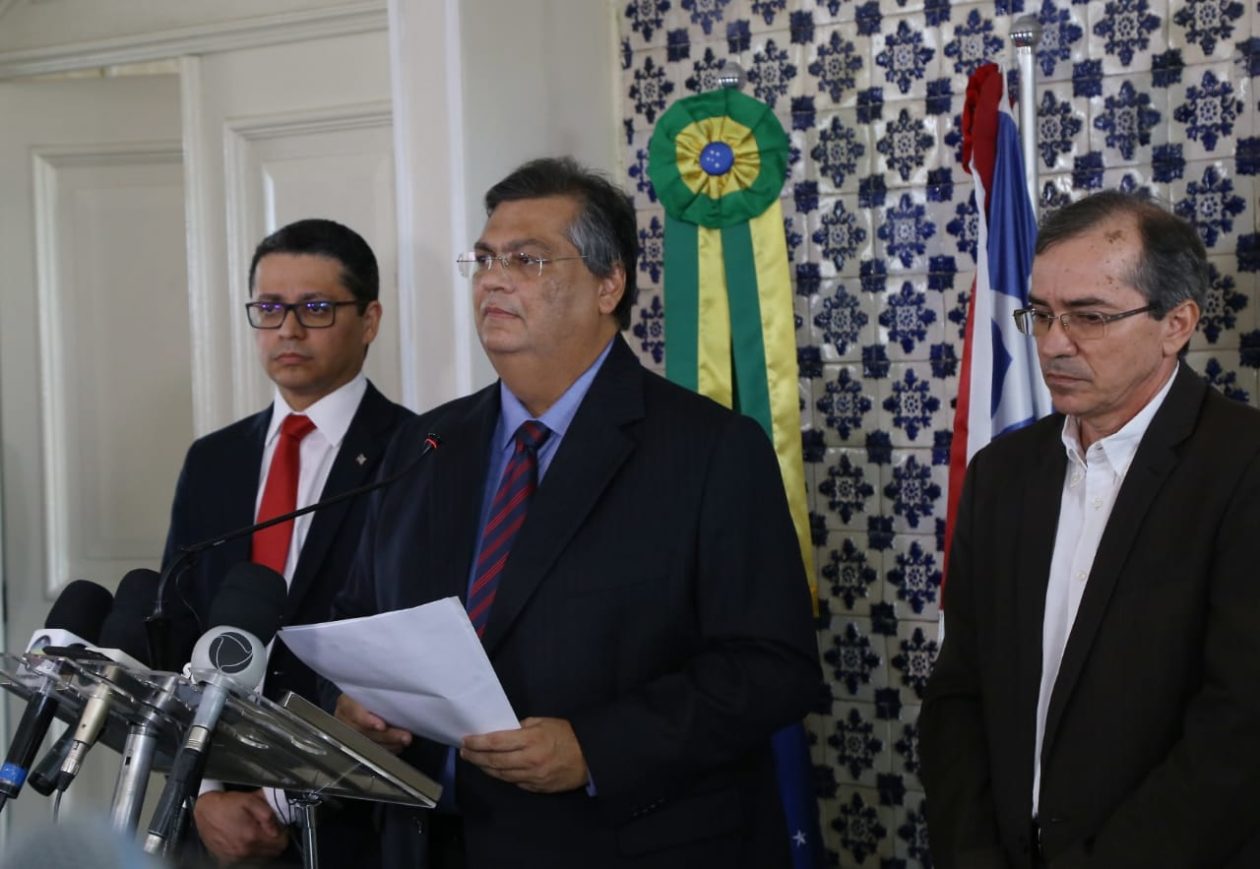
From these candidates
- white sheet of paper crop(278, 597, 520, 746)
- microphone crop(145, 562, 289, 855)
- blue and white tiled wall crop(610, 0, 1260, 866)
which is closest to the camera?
microphone crop(145, 562, 289, 855)

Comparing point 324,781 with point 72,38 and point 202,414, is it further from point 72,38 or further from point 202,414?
point 72,38

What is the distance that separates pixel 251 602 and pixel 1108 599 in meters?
1.09

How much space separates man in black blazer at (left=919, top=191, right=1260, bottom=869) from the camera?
71.1 inches

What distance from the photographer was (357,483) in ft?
8.45

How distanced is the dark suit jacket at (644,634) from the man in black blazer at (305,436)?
0.42 metres

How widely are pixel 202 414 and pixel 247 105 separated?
798mm

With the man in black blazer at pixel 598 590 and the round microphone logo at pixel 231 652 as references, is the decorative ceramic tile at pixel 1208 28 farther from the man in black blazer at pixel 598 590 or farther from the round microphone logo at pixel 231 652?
the round microphone logo at pixel 231 652

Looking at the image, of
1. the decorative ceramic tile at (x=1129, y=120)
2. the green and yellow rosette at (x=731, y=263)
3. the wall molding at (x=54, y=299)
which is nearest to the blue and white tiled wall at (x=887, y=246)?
the decorative ceramic tile at (x=1129, y=120)

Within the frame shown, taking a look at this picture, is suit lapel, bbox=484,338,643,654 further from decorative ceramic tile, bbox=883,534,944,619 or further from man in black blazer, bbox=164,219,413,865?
decorative ceramic tile, bbox=883,534,944,619

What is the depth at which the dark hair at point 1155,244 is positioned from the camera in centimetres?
199

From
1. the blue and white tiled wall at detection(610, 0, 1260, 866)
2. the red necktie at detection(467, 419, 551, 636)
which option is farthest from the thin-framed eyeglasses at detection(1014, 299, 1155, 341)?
the blue and white tiled wall at detection(610, 0, 1260, 866)

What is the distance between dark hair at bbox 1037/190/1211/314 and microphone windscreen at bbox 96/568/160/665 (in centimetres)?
131

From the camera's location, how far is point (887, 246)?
3193 mm

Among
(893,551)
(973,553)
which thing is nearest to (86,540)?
(893,551)
